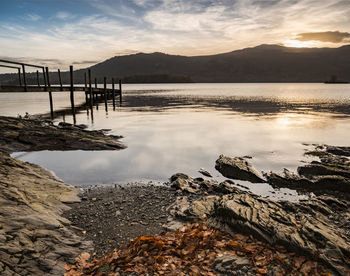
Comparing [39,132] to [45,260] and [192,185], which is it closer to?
[192,185]

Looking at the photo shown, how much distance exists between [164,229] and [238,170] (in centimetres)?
568

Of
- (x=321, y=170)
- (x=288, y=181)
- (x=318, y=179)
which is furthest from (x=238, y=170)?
(x=321, y=170)

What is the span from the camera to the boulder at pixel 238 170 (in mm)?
10336

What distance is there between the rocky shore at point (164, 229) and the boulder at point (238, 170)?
5.28 feet

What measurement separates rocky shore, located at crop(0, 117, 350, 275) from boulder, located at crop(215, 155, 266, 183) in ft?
5.28

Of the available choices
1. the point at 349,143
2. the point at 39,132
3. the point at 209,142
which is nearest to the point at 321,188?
the point at 209,142

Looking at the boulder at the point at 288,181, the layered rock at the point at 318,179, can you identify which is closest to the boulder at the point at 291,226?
the layered rock at the point at 318,179

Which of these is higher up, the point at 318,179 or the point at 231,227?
the point at 231,227

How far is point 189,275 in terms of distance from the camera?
426 cm

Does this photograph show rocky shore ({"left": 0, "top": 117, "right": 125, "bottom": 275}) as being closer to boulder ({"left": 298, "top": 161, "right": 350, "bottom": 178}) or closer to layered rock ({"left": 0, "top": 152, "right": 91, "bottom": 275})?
layered rock ({"left": 0, "top": 152, "right": 91, "bottom": 275})

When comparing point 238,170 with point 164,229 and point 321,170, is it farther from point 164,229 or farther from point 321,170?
point 164,229

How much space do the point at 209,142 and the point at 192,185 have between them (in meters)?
8.82

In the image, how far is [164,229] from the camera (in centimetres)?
622

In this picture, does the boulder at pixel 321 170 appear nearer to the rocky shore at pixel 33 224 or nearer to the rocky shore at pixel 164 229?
the rocky shore at pixel 164 229
